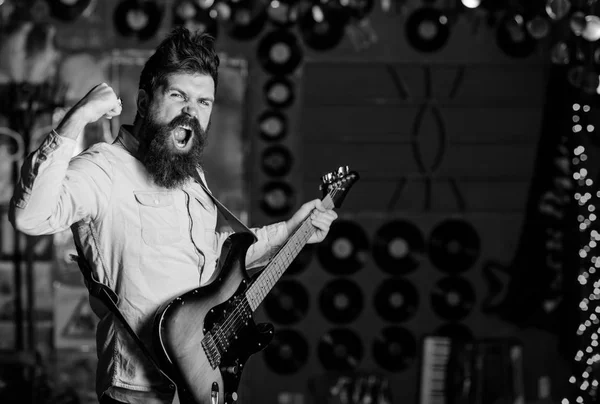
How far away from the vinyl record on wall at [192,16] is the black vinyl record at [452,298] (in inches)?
92.9

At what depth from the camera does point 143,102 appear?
248cm

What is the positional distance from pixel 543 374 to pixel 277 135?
99.8 inches

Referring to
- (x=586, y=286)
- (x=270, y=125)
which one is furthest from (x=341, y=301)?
(x=586, y=286)

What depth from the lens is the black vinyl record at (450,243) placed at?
592cm

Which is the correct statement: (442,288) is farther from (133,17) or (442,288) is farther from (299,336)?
(133,17)

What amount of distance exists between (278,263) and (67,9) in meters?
3.53

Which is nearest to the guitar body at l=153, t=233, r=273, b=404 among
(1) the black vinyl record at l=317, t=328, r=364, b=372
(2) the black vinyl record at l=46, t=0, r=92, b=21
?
(1) the black vinyl record at l=317, t=328, r=364, b=372

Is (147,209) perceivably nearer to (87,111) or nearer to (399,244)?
(87,111)

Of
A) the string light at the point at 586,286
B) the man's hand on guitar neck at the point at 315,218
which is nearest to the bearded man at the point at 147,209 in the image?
the man's hand on guitar neck at the point at 315,218

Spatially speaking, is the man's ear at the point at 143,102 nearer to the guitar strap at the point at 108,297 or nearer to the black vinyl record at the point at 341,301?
the guitar strap at the point at 108,297

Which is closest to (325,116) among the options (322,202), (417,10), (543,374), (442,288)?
(417,10)

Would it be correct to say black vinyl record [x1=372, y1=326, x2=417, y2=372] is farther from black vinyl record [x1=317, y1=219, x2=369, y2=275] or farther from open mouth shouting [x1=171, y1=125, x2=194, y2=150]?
open mouth shouting [x1=171, y1=125, x2=194, y2=150]

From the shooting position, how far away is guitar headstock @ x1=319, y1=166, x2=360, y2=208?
297 cm

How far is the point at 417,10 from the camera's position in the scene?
5887 mm
